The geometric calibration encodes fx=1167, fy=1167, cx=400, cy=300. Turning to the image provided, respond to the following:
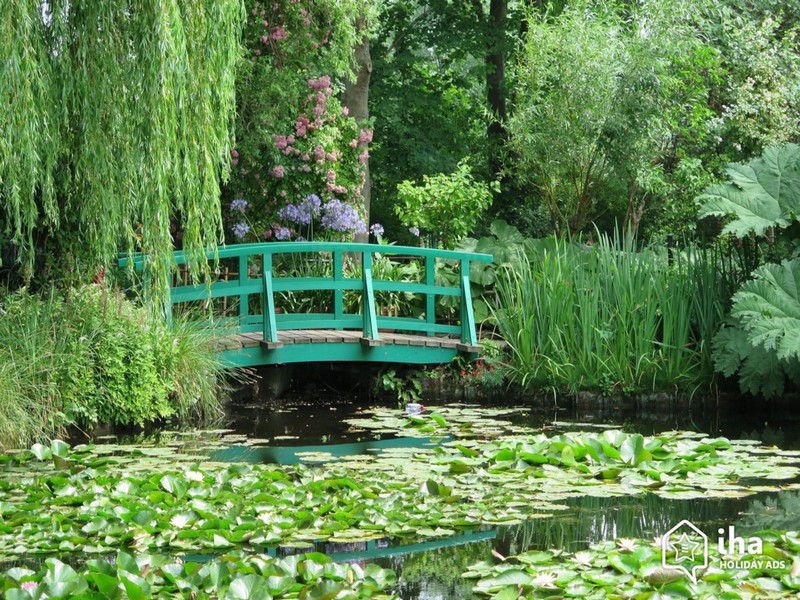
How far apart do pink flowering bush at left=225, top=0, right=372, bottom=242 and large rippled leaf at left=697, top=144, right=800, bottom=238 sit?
4.08 meters

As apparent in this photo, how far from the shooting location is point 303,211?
A: 1230cm

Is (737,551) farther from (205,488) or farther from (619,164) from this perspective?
(619,164)

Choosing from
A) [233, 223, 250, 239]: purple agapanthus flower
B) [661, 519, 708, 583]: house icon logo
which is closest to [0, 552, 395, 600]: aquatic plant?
[661, 519, 708, 583]: house icon logo

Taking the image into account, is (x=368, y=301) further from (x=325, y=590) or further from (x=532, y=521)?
(x=325, y=590)

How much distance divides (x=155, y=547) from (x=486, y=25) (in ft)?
47.8

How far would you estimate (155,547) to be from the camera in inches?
199

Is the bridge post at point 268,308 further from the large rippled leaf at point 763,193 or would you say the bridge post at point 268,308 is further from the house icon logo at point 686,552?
the house icon logo at point 686,552

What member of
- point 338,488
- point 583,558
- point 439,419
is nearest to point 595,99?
point 439,419

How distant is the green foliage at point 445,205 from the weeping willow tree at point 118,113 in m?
5.17

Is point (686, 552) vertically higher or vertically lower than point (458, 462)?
lower

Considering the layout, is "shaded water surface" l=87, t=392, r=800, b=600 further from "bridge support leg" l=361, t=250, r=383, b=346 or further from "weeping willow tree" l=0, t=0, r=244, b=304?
"weeping willow tree" l=0, t=0, r=244, b=304

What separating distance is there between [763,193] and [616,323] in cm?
167

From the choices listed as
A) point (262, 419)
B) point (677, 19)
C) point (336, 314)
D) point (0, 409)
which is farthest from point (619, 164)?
point (0, 409)

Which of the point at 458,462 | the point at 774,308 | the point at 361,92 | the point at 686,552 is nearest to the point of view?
the point at 686,552
